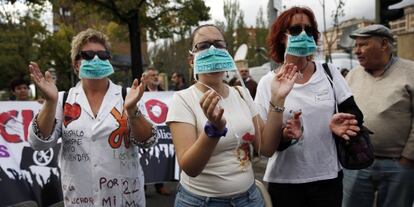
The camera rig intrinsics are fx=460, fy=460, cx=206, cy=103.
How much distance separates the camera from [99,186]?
2.82 metres

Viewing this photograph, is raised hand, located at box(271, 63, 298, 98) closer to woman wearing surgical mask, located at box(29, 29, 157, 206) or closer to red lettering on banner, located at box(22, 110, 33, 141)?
woman wearing surgical mask, located at box(29, 29, 157, 206)

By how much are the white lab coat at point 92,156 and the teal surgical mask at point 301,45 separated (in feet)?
3.82

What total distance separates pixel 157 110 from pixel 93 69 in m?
3.65

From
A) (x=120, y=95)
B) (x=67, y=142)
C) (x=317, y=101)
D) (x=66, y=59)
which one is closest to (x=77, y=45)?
(x=120, y=95)

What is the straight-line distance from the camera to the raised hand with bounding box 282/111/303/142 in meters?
2.67

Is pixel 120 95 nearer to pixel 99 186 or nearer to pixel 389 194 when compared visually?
pixel 99 186

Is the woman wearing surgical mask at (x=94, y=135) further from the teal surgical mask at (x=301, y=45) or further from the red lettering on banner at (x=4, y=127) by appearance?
the red lettering on banner at (x=4, y=127)

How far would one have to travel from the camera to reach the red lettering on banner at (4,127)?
213 inches

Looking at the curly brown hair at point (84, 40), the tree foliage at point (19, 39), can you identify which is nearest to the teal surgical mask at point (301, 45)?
the curly brown hair at point (84, 40)

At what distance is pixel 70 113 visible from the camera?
113 inches

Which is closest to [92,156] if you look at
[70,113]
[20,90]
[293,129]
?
[70,113]

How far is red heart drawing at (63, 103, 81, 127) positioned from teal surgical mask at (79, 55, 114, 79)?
21 centimetres

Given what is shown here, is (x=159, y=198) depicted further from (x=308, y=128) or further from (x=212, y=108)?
(x=212, y=108)

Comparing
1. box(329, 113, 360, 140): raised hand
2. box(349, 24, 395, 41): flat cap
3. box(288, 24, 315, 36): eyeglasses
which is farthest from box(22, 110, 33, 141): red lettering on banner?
box(329, 113, 360, 140): raised hand
